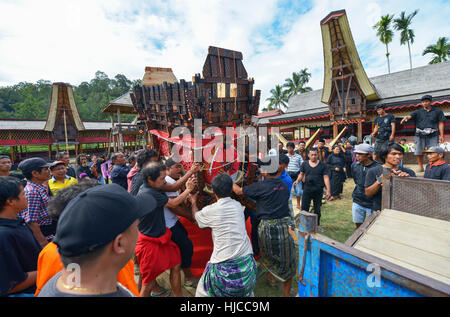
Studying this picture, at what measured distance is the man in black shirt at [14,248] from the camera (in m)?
1.44

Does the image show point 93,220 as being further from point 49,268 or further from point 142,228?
point 142,228

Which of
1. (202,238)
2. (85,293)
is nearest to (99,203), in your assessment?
(85,293)

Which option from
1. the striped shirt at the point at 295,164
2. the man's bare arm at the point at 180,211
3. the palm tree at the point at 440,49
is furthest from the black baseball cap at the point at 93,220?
the palm tree at the point at 440,49

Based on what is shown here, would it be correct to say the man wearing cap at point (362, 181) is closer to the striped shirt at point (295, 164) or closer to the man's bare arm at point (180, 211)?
the striped shirt at point (295, 164)

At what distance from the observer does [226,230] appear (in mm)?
2039

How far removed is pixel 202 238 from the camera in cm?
351

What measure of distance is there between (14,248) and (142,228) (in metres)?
1.09

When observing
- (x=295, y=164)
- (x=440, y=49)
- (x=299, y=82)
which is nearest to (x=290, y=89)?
A: (x=299, y=82)

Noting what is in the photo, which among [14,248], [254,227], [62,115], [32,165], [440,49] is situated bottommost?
[254,227]

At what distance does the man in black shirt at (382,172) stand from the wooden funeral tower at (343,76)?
349 inches

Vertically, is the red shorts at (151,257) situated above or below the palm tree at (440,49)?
below

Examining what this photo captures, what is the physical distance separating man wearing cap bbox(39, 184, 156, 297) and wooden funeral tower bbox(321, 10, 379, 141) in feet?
40.6

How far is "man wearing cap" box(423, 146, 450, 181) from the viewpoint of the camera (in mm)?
3227

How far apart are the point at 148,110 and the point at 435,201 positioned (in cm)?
519
